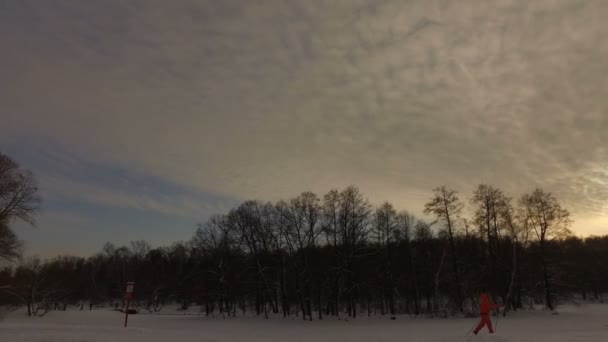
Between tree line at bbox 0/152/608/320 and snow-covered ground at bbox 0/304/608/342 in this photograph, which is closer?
snow-covered ground at bbox 0/304/608/342

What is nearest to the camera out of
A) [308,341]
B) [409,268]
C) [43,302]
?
[308,341]

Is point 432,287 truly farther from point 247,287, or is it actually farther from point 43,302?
point 43,302

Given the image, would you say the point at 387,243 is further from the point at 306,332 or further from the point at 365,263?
the point at 306,332

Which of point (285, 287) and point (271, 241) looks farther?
point (271, 241)

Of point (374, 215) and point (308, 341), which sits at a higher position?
point (374, 215)

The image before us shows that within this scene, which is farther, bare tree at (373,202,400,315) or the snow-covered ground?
bare tree at (373,202,400,315)

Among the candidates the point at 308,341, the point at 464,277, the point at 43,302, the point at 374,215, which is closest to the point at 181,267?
the point at 43,302

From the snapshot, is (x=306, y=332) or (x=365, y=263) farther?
(x=365, y=263)

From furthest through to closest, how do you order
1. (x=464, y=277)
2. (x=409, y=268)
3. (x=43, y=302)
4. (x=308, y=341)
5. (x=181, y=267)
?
(x=181, y=267) → (x=409, y=268) → (x=43, y=302) → (x=464, y=277) → (x=308, y=341)

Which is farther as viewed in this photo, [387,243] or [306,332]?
[387,243]

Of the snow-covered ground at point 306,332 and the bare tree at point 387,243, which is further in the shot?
the bare tree at point 387,243

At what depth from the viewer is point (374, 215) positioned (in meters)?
62.5

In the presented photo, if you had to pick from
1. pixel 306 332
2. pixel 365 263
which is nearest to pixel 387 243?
pixel 365 263

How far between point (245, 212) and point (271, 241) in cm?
781
